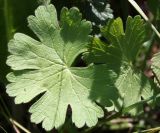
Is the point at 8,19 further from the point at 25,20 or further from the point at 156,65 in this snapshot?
the point at 156,65

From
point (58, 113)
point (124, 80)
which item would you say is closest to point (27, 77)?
point (58, 113)

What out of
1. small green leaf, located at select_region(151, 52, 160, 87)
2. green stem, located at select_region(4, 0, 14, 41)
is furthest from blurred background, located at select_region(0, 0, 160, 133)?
small green leaf, located at select_region(151, 52, 160, 87)

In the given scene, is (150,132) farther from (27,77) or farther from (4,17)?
(4,17)

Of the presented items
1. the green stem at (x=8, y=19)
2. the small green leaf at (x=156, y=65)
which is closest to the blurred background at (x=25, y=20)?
the green stem at (x=8, y=19)

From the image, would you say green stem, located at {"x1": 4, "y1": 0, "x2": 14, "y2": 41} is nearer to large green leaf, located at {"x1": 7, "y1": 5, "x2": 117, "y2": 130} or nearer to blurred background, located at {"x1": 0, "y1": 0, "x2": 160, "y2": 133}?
blurred background, located at {"x1": 0, "y1": 0, "x2": 160, "y2": 133}

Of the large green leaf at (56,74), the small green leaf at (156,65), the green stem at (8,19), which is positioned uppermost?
the green stem at (8,19)

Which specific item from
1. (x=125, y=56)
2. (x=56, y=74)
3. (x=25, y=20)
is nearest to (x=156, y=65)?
(x=125, y=56)

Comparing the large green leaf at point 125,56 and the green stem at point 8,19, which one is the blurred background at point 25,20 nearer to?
the green stem at point 8,19
